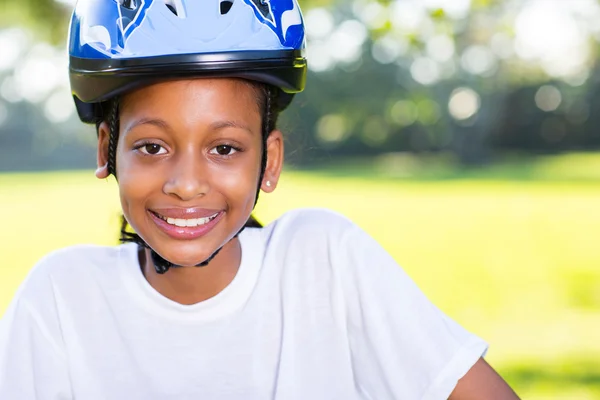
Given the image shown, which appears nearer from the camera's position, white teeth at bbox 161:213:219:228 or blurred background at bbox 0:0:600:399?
white teeth at bbox 161:213:219:228

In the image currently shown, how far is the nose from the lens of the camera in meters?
2.16

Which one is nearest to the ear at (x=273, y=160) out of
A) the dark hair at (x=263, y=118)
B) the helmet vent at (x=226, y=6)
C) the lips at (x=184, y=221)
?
the dark hair at (x=263, y=118)

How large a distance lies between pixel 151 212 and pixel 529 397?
3849 mm

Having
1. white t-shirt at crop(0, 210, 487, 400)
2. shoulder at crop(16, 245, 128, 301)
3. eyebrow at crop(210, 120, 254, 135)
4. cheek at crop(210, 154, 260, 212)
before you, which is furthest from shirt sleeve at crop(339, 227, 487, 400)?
shoulder at crop(16, 245, 128, 301)

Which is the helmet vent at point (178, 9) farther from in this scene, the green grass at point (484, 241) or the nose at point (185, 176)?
the green grass at point (484, 241)

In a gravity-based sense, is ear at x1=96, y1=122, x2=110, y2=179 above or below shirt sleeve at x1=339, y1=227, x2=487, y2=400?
above

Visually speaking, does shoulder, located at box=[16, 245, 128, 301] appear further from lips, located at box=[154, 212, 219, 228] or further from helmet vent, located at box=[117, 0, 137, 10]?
helmet vent, located at box=[117, 0, 137, 10]

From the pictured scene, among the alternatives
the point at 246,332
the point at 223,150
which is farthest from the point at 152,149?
the point at 246,332

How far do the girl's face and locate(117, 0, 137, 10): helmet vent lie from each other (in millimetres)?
231

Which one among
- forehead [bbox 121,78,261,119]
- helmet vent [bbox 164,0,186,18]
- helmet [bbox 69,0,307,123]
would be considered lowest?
forehead [bbox 121,78,261,119]

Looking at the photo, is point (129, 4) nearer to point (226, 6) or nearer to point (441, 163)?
point (226, 6)

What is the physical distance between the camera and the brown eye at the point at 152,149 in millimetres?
2219

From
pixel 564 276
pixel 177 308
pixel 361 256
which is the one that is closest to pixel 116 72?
pixel 177 308

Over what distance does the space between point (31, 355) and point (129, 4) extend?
3.12 feet
